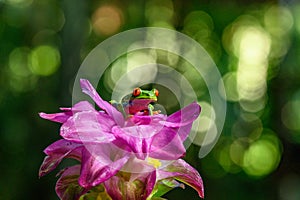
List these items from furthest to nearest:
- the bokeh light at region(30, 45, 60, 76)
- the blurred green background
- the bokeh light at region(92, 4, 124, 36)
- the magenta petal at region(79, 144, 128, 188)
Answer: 1. the bokeh light at region(30, 45, 60, 76)
2. the bokeh light at region(92, 4, 124, 36)
3. the blurred green background
4. the magenta petal at region(79, 144, 128, 188)

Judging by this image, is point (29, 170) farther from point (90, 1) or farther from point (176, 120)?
point (176, 120)

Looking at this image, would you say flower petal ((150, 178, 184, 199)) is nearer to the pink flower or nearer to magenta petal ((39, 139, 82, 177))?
the pink flower

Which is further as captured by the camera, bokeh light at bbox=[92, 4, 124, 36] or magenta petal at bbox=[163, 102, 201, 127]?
bokeh light at bbox=[92, 4, 124, 36]

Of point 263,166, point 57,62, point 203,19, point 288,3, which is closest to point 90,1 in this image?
point 57,62

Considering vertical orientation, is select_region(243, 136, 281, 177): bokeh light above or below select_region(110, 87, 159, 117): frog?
below

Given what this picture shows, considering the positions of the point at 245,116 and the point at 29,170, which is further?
the point at 245,116

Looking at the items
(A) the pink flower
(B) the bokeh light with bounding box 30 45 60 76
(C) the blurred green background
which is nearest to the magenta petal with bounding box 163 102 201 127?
(A) the pink flower

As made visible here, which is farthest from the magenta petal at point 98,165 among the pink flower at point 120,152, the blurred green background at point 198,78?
the blurred green background at point 198,78
